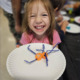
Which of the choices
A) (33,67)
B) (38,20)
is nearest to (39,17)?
(38,20)

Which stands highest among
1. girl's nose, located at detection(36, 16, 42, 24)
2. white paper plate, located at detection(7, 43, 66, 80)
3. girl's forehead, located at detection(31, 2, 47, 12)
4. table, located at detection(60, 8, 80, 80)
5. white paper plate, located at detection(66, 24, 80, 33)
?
girl's forehead, located at detection(31, 2, 47, 12)

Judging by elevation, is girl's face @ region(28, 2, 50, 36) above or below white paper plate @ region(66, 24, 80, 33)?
above

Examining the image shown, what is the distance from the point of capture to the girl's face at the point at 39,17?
2.04 feet

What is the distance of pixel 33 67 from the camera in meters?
0.50

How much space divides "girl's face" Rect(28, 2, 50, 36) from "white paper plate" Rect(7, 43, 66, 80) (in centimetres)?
18

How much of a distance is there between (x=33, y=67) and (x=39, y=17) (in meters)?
0.28

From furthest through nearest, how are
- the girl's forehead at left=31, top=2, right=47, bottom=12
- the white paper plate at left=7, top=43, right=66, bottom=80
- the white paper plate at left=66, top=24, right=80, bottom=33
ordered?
the white paper plate at left=66, top=24, right=80, bottom=33 < the girl's forehead at left=31, top=2, right=47, bottom=12 < the white paper plate at left=7, top=43, right=66, bottom=80

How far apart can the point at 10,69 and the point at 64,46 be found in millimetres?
501

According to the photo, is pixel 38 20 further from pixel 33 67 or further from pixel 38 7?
pixel 33 67

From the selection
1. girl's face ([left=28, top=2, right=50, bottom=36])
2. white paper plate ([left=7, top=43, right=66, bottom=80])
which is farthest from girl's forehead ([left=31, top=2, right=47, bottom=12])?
white paper plate ([left=7, top=43, right=66, bottom=80])

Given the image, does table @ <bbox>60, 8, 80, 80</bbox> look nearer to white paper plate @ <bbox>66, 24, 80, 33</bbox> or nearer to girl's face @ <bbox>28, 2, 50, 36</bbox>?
white paper plate @ <bbox>66, 24, 80, 33</bbox>

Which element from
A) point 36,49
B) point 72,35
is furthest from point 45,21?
point 72,35

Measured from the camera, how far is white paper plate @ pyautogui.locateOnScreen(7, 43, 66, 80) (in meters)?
0.46

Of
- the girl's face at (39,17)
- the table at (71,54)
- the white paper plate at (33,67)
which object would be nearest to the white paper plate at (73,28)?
the table at (71,54)
